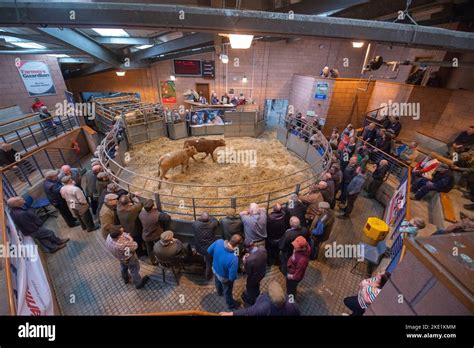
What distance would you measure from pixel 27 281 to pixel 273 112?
1838cm

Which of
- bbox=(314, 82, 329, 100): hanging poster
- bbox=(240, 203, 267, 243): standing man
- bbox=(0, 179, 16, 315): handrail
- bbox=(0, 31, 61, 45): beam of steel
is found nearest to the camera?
bbox=(0, 179, 16, 315): handrail

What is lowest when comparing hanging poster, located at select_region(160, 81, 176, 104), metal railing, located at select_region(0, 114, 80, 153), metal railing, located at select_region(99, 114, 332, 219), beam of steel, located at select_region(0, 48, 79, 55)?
metal railing, located at select_region(99, 114, 332, 219)

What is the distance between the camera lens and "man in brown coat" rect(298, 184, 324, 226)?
16.5ft

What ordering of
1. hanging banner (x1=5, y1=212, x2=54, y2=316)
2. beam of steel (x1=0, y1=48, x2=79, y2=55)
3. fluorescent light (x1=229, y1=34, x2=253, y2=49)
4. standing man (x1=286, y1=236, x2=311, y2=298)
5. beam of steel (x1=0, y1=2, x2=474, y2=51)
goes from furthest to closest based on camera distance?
beam of steel (x1=0, y1=48, x2=79, y2=55), standing man (x1=286, y1=236, x2=311, y2=298), fluorescent light (x1=229, y1=34, x2=253, y2=49), beam of steel (x1=0, y1=2, x2=474, y2=51), hanging banner (x1=5, y1=212, x2=54, y2=316)

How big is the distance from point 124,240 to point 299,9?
6.83 m

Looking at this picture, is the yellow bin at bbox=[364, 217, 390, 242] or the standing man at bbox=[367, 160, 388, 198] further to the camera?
the standing man at bbox=[367, 160, 388, 198]

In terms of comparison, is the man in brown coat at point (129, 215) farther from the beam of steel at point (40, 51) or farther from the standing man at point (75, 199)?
the beam of steel at point (40, 51)

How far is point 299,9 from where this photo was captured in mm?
5422

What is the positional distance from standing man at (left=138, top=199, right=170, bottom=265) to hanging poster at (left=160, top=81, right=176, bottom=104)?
549 inches

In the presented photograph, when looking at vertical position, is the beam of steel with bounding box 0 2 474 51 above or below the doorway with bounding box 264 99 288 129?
above

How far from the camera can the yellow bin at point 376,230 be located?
16.1 feet

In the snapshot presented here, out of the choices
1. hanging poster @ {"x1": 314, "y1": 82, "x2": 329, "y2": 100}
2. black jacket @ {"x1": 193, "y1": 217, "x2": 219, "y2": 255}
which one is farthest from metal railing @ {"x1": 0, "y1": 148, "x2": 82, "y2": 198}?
hanging poster @ {"x1": 314, "y1": 82, "x2": 329, "y2": 100}

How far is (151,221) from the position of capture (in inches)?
177

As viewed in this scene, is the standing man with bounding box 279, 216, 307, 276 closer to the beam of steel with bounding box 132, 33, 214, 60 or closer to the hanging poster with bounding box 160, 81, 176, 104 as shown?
the beam of steel with bounding box 132, 33, 214, 60
